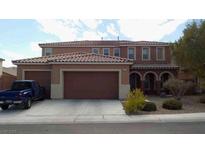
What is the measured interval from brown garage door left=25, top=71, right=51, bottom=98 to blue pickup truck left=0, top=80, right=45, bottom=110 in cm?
337

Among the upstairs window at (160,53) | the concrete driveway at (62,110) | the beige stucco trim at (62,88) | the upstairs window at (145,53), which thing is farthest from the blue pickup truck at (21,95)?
the upstairs window at (160,53)

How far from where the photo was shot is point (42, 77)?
25.5 metres

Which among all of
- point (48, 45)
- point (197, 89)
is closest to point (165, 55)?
point (197, 89)

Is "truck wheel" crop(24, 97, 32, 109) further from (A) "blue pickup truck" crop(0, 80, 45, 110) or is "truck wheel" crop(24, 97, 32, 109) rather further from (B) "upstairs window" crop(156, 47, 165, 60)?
(B) "upstairs window" crop(156, 47, 165, 60)

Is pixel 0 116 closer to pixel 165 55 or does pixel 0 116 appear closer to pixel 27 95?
pixel 27 95

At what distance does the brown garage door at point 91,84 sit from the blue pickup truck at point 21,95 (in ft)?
10.7

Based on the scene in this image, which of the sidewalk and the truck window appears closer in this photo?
the sidewalk

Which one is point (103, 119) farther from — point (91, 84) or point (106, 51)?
point (106, 51)

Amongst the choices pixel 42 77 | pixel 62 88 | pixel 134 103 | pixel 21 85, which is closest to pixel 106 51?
pixel 42 77

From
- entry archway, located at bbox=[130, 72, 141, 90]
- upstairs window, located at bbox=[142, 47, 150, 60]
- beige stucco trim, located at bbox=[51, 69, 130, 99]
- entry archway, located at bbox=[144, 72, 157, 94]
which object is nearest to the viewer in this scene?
beige stucco trim, located at bbox=[51, 69, 130, 99]

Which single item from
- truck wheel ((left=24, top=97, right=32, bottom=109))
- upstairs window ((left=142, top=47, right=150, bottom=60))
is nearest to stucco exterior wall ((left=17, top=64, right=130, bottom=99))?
truck wheel ((left=24, top=97, right=32, bottom=109))

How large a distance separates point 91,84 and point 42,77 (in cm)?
448

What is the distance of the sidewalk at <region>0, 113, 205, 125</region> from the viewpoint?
14.3 metres

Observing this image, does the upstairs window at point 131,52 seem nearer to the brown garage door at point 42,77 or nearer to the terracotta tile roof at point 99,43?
the terracotta tile roof at point 99,43
